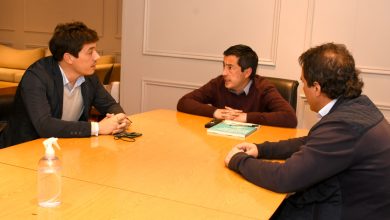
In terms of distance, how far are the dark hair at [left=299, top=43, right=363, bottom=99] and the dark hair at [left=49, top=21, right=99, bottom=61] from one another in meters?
1.41

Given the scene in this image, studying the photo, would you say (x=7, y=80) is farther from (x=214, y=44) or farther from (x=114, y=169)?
(x=114, y=169)

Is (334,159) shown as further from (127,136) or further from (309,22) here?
(309,22)

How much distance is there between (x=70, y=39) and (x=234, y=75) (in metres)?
1.08

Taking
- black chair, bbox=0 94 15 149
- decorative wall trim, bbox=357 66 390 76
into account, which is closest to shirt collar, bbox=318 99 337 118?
black chair, bbox=0 94 15 149

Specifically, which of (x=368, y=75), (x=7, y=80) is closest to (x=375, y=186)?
(x=368, y=75)

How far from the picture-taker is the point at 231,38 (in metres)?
4.05

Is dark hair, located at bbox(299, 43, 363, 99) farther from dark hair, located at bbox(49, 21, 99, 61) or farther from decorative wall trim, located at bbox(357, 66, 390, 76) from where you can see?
decorative wall trim, located at bbox(357, 66, 390, 76)

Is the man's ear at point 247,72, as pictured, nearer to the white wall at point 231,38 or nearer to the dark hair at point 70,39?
the white wall at point 231,38

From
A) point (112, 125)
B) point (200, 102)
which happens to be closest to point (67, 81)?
point (112, 125)

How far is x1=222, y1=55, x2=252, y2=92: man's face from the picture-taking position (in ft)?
10.2

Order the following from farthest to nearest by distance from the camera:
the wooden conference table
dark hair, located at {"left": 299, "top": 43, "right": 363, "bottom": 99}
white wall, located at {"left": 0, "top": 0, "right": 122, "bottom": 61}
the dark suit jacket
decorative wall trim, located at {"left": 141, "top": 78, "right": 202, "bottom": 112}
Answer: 1. white wall, located at {"left": 0, "top": 0, "right": 122, "bottom": 61}
2. decorative wall trim, located at {"left": 141, "top": 78, "right": 202, "bottom": 112}
3. the dark suit jacket
4. dark hair, located at {"left": 299, "top": 43, "right": 363, "bottom": 99}
5. the wooden conference table

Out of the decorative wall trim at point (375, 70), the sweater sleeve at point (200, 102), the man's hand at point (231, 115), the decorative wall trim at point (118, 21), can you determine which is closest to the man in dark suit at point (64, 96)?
the sweater sleeve at point (200, 102)

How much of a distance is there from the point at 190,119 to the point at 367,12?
5.62ft

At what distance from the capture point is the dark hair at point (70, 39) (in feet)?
8.65
